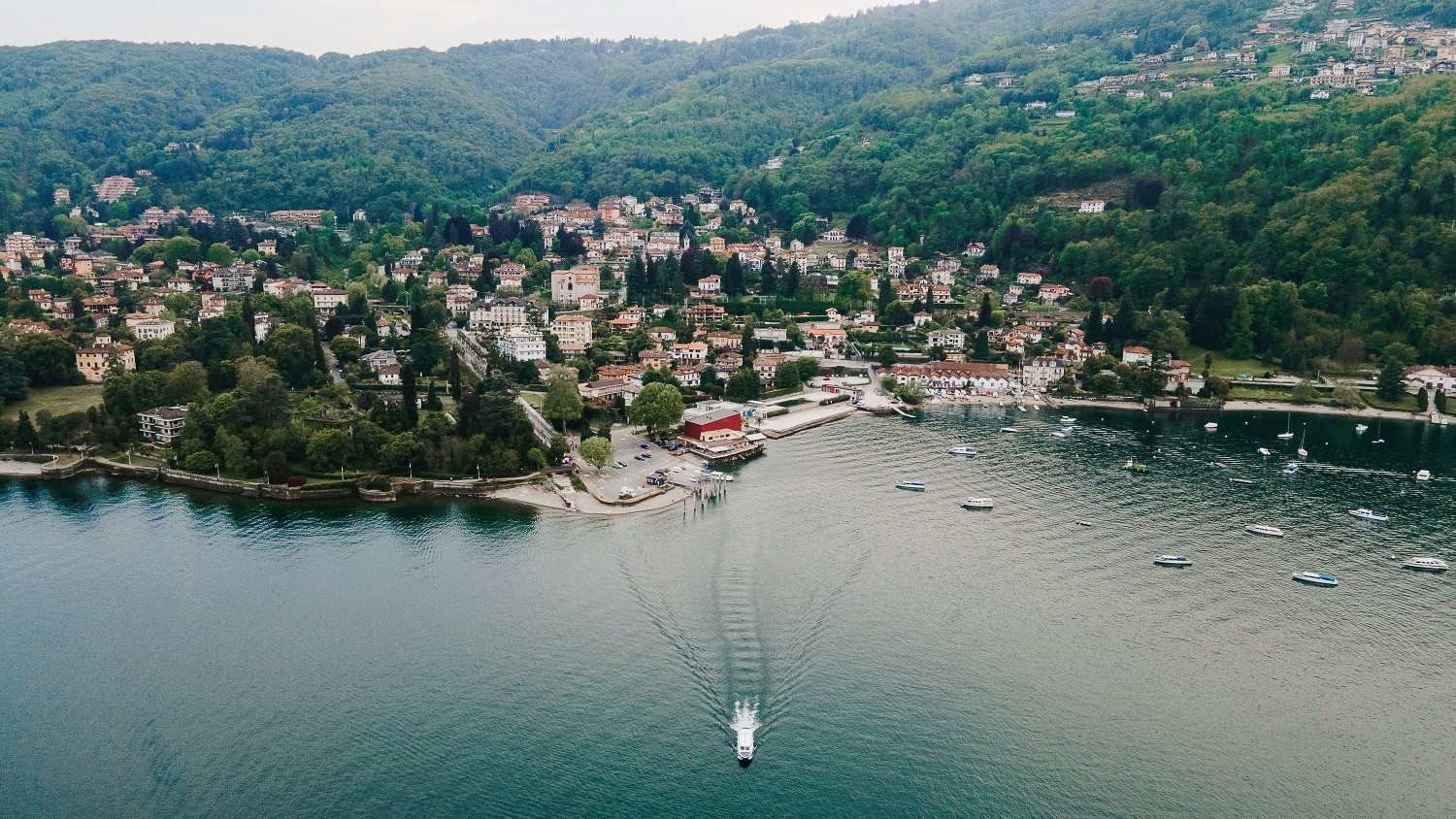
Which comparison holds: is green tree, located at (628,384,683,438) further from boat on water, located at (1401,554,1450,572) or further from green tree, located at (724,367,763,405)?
boat on water, located at (1401,554,1450,572)

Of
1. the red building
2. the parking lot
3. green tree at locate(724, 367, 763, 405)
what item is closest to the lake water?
the parking lot

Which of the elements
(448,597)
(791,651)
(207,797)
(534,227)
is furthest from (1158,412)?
(534,227)

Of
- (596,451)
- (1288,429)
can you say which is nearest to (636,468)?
(596,451)

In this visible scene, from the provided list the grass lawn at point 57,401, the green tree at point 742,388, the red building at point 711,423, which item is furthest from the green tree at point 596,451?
the grass lawn at point 57,401

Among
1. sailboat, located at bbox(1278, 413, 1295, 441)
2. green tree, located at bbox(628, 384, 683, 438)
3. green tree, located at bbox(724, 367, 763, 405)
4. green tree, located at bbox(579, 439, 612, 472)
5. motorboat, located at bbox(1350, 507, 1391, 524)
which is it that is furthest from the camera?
green tree, located at bbox(724, 367, 763, 405)

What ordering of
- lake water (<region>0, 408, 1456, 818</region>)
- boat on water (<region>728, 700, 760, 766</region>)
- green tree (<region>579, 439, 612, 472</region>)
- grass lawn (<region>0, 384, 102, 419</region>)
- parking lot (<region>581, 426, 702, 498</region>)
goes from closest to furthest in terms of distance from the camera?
lake water (<region>0, 408, 1456, 818</region>), boat on water (<region>728, 700, 760, 766</region>), parking lot (<region>581, 426, 702, 498</region>), green tree (<region>579, 439, 612, 472</region>), grass lawn (<region>0, 384, 102, 419</region>)

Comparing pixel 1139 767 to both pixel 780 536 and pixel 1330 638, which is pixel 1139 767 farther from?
pixel 780 536

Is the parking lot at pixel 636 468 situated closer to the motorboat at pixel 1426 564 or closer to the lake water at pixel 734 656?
the lake water at pixel 734 656

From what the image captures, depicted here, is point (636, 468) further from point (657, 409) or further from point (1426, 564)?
point (1426, 564)
